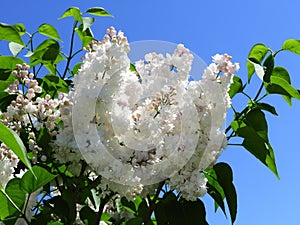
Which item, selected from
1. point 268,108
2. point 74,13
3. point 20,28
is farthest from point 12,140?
point 20,28

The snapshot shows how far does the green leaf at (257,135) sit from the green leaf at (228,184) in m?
0.09

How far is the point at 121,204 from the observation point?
151 centimetres

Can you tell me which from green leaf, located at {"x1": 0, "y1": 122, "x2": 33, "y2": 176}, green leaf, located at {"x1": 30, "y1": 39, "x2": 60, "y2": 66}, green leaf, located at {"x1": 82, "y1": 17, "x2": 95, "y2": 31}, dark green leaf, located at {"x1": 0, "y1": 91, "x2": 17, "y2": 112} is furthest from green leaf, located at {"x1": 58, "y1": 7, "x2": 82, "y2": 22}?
green leaf, located at {"x1": 0, "y1": 122, "x2": 33, "y2": 176}

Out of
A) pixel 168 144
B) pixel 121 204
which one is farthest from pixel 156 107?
pixel 121 204

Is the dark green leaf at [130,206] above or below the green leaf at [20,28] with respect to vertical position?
below

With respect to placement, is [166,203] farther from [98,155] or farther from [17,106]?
[17,106]

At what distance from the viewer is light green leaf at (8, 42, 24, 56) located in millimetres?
1594

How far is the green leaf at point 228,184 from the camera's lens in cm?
128

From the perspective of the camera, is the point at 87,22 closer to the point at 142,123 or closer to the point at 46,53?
the point at 46,53

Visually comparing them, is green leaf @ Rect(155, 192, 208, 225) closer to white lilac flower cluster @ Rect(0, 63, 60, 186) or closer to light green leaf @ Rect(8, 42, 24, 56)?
white lilac flower cluster @ Rect(0, 63, 60, 186)

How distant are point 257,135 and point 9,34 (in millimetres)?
759

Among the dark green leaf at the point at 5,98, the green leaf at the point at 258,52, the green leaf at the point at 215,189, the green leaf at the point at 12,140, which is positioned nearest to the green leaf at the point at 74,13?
the dark green leaf at the point at 5,98

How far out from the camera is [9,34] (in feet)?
5.07

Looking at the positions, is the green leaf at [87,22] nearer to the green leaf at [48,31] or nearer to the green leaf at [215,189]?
the green leaf at [48,31]
